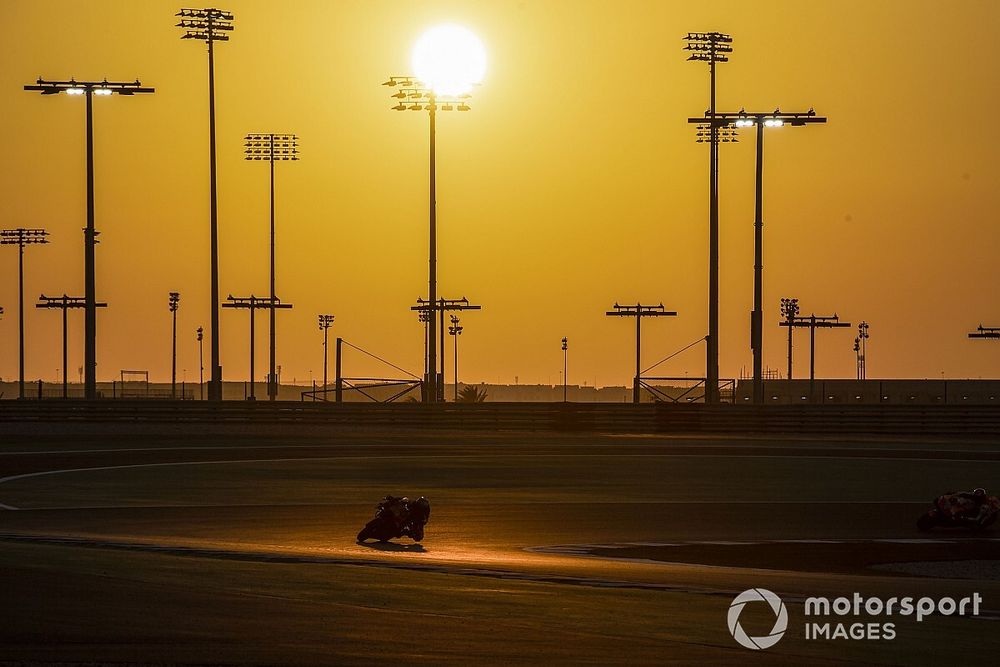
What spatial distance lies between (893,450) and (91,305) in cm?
2837

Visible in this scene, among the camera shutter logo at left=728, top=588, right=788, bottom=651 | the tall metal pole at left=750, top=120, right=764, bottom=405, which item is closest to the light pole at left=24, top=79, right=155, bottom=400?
the tall metal pole at left=750, top=120, right=764, bottom=405

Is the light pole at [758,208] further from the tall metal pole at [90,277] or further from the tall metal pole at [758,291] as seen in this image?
the tall metal pole at [90,277]

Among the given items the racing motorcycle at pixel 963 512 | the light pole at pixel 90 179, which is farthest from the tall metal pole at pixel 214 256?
the racing motorcycle at pixel 963 512

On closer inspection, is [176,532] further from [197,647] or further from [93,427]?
[93,427]

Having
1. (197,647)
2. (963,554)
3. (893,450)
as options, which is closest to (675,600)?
(197,647)

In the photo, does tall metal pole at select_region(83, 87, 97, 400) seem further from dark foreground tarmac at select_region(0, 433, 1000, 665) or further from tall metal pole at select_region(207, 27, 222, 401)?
dark foreground tarmac at select_region(0, 433, 1000, 665)

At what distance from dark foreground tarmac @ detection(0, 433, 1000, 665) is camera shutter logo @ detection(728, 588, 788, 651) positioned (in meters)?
0.08

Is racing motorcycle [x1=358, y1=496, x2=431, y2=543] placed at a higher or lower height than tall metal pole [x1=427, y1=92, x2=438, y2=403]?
lower

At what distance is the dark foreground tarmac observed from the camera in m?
8.70

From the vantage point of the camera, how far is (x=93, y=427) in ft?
170

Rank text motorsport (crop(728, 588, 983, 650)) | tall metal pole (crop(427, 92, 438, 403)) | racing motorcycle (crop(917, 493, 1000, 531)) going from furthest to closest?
tall metal pole (crop(427, 92, 438, 403)) → racing motorcycle (crop(917, 493, 1000, 531)) → text motorsport (crop(728, 588, 983, 650))

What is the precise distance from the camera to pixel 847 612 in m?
10.1

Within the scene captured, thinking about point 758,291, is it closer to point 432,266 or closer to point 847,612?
point 432,266

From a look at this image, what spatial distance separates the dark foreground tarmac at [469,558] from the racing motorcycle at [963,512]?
1.24ft
